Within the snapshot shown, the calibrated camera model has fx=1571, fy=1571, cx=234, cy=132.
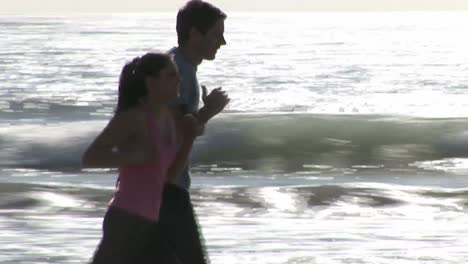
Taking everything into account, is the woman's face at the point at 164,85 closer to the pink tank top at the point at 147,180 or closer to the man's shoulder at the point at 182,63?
the pink tank top at the point at 147,180

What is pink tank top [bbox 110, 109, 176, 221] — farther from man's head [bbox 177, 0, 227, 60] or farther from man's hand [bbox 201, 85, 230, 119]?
man's head [bbox 177, 0, 227, 60]

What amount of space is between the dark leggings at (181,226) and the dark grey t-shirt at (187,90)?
0.05m

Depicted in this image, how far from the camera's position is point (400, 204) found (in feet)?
44.7

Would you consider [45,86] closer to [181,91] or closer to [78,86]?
[78,86]

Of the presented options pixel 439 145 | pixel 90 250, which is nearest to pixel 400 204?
pixel 90 250

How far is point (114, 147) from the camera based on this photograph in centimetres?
545

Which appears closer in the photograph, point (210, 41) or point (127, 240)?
point (127, 240)

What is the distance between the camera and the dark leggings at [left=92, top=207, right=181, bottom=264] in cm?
557

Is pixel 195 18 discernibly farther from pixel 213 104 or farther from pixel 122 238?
pixel 122 238

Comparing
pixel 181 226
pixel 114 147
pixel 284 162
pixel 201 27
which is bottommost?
pixel 284 162

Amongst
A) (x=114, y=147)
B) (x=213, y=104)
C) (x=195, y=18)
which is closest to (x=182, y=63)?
(x=195, y=18)

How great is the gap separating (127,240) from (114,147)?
364 millimetres

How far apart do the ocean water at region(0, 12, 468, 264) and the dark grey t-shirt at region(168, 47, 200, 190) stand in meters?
3.51

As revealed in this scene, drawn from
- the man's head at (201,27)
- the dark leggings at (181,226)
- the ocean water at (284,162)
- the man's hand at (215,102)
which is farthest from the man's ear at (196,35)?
the ocean water at (284,162)
